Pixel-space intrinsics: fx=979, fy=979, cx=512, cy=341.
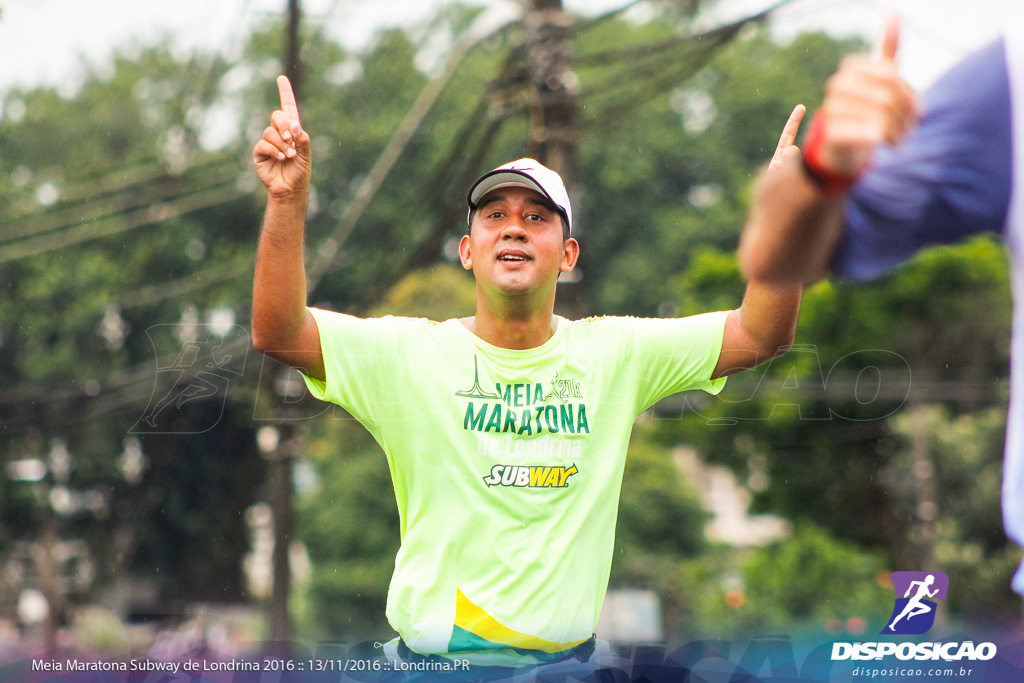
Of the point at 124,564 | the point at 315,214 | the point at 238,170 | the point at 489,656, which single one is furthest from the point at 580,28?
the point at 124,564

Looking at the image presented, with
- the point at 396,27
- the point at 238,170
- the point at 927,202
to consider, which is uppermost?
the point at 396,27

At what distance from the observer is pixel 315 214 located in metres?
18.8

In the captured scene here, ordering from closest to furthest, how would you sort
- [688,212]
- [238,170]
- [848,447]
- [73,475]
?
[238,170], [848,447], [73,475], [688,212]

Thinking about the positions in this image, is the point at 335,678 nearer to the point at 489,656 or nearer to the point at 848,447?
the point at 489,656

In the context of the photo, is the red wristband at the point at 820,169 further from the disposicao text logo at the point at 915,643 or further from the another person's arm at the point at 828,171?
the disposicao text logo at the point at 915,643

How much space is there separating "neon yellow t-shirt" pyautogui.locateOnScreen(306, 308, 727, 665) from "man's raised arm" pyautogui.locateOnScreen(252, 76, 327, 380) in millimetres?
156

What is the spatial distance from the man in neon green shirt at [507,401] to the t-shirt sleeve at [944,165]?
943mm

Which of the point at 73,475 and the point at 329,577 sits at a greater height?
the point at 73,475

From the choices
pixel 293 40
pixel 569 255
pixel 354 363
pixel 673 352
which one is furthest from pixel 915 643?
pixel 293 40

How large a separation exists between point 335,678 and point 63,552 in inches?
658

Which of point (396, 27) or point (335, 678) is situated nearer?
point (335, 678)

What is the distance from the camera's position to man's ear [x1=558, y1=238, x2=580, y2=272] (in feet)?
7.63

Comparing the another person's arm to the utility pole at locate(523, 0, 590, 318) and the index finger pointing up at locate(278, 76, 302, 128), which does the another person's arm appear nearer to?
the index finger pointing up at locate(278, 76, 302, 128)

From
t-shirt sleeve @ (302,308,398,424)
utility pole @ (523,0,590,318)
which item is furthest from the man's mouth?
utility pole @ (523,0,590,318)
